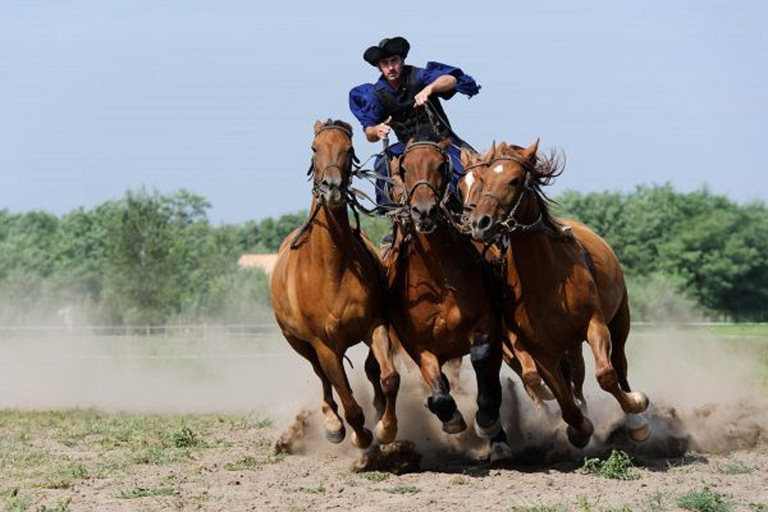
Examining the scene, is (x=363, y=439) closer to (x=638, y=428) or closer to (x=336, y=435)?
(x=336, y=435)

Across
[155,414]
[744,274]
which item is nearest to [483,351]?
[155,414]

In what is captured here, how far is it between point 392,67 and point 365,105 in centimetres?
49

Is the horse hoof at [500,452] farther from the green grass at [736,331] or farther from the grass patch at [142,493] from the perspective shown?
the green grass at [736,331]

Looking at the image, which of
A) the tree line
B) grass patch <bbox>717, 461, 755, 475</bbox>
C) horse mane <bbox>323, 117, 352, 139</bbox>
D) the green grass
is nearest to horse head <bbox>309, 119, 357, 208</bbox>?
horse mane <bbox>323, 117, 352, 139</bbox>

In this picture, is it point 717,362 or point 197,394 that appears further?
point 717,362

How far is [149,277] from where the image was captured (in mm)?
50812

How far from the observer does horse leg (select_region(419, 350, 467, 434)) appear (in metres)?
10.7

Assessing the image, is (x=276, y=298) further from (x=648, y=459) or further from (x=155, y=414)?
(x=155, y=414)

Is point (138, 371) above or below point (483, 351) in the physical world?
below

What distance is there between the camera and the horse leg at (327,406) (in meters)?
12.0

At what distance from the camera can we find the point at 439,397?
10672 millimetres

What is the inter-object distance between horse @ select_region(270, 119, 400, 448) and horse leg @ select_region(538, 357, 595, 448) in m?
1.29

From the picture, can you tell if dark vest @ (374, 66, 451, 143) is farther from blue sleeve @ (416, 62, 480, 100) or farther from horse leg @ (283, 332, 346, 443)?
horse leg @ (283, 332, 346, 443)

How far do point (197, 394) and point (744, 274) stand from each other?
55067 millimetres
